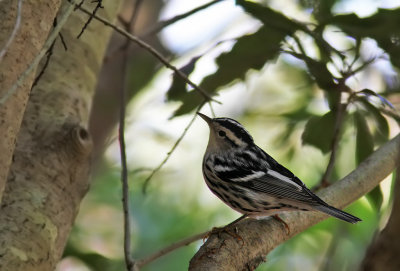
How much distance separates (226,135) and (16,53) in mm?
2643

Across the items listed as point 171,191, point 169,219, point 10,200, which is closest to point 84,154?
point 10,200

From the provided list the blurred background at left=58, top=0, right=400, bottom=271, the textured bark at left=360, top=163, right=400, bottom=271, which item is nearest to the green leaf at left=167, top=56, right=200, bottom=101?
the blurred background at left=58, top=0, right=400, bottom=271

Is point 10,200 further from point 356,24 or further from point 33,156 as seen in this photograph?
point 356,24

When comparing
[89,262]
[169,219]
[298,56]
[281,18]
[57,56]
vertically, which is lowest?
[169,219]

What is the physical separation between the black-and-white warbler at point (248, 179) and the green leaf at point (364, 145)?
1.65 ft

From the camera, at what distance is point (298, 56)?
3955 millimetres

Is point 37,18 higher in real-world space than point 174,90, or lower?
higher

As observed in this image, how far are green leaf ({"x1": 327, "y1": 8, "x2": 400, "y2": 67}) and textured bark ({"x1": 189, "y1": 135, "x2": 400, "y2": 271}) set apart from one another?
0.66m

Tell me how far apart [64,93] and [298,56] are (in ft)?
4.96

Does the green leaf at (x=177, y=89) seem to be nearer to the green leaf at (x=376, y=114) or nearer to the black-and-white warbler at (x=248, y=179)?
the black-and-white warbler at (x=248, y=179)

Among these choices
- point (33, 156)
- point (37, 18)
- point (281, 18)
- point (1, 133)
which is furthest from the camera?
point (281, 18)

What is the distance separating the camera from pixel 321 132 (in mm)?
4289

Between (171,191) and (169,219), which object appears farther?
(171,191)

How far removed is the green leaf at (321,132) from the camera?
4262 mm
